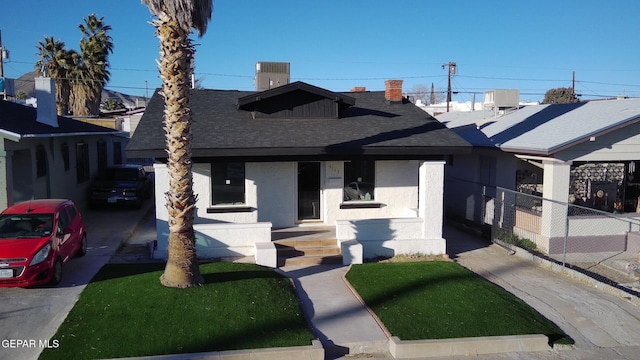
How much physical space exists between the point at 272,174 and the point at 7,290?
21.9 feet

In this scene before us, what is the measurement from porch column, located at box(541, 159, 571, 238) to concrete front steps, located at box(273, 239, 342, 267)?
5987 millimetres

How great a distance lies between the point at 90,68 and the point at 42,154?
65.8 feet

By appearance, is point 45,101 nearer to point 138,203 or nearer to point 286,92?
point 138,203

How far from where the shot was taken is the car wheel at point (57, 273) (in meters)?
9.78

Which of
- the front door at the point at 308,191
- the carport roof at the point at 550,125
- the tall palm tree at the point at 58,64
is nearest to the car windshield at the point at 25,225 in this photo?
the front door at the point at 308,191

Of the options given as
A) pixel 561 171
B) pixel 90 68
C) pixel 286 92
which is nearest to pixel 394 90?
pixel 286 92

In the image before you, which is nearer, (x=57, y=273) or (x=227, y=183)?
(x=57, y=273)

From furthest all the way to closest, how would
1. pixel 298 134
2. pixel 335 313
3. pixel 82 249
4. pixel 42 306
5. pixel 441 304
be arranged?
pixel 298 134 → pixel 82 249 → pixel 441 304 → pixel 335 313 → pixel 42 306

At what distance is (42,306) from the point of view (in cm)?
883

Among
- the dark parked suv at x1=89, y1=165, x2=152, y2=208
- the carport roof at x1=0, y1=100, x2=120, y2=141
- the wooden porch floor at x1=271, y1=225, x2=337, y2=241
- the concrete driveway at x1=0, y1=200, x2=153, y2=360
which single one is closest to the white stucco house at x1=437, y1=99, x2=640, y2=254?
the wooden porch floor at x1=271, y1=225, x2=337, y2=241

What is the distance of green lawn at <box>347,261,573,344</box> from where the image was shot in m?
8.27

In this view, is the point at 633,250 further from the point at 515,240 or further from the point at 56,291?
the point at 56,291

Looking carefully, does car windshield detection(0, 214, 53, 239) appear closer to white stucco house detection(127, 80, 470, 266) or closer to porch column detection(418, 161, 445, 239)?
white stucco house detection(127, 80, 470, 266)

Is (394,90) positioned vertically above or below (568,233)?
above
